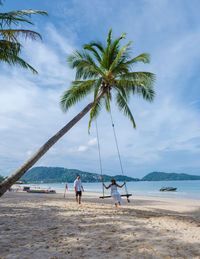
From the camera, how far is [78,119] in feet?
26.0

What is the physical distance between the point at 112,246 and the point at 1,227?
2937 millimetres

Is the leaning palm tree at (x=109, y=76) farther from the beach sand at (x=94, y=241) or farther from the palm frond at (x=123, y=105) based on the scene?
the beach sand at (x=94, y=241)

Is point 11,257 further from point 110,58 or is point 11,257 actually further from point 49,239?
point 110,58

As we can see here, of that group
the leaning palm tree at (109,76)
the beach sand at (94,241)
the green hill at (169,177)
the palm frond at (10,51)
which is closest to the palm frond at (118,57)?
the leaning palm tree at (109,76)

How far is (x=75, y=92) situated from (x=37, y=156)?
4.74m

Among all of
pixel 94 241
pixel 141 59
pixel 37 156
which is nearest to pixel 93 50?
pixel 141 59

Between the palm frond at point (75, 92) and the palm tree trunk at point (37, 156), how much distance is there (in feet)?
5.73

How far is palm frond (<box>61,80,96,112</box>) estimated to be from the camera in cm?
989

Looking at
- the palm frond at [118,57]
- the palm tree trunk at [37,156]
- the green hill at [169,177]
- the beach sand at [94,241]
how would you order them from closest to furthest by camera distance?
the beach sand at [94,241]
the palm tree trunk at [37,156]
the palm frond at [118,57]
the green hill at [169,177]

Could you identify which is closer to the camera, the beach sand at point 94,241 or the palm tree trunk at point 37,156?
the beach sand at point 94,241

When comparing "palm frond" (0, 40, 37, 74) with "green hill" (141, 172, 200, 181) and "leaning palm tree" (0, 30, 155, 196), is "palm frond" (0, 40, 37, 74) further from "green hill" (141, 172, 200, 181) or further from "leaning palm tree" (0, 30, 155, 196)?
"green hill" (141, 172, 200, 181)

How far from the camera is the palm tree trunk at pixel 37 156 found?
5.13 meters

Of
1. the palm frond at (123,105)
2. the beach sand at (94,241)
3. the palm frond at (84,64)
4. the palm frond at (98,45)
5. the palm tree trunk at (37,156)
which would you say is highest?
the palm frond at (98,45)

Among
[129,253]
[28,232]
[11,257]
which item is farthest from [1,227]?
[129,253]
